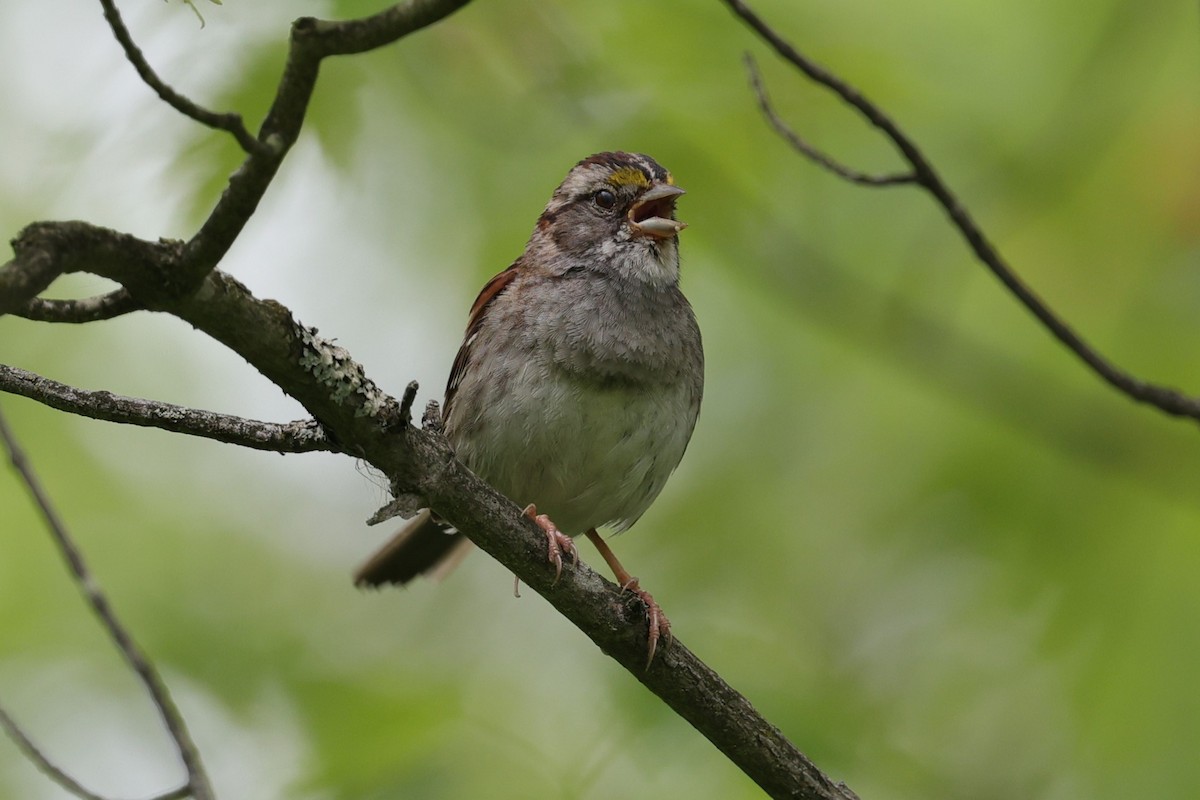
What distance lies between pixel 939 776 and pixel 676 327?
2.41 meters

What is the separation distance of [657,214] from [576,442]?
130 centimetres

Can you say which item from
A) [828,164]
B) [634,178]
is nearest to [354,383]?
[828,164]

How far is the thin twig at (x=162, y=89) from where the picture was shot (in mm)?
2506

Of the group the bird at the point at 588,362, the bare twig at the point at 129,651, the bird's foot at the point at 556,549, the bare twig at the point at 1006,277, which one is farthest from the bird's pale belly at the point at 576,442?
the bare twig at the point at 129,651

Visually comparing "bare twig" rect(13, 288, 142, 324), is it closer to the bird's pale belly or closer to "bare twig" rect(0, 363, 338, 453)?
"bare twig" rect(0, 363, 338, 453)

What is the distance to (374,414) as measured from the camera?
11.1ft

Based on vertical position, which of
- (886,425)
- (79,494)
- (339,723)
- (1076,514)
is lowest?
(339,723)

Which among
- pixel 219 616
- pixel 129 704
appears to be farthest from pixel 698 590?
pixel 129 704

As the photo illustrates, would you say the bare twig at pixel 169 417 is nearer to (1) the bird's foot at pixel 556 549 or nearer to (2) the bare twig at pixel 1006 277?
(1) the bird's foot at pixel 556 549

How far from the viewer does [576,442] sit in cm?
538

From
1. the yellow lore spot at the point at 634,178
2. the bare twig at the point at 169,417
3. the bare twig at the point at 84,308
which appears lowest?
the bare twig at the point at 84,308

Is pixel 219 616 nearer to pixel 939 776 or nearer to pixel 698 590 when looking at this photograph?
pixel 698 590

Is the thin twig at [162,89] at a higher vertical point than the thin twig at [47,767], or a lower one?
higher

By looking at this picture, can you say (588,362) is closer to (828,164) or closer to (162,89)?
(828,164)
